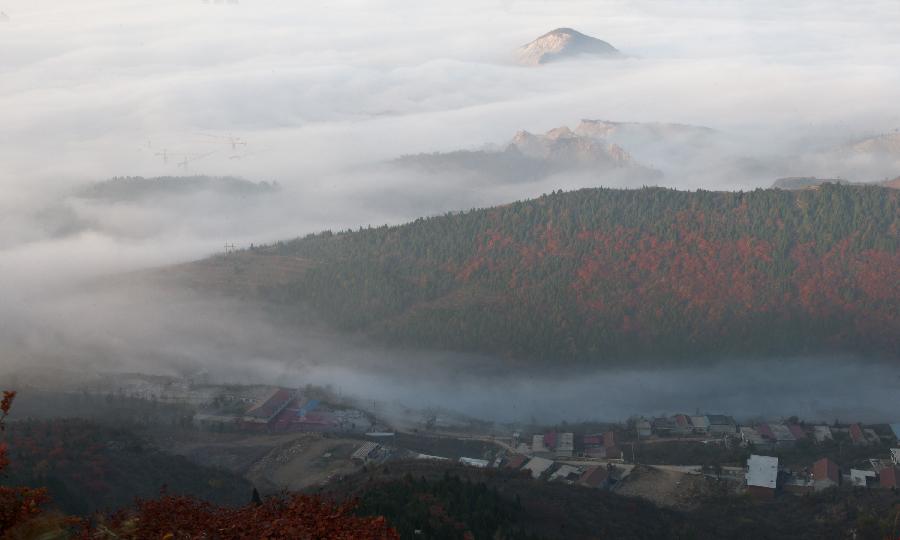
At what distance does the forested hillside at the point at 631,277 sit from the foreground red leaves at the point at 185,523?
197 feet

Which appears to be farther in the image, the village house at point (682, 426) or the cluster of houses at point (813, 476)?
the village house at point (682, 426)

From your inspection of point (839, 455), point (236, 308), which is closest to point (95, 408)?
point (236, 308)

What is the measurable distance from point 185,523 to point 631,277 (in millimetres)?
70113

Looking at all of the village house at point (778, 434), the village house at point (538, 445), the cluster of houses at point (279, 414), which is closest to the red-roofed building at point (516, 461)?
the village house at point (538, 445)

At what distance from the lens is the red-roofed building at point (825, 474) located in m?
51.3

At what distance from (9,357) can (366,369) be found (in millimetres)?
29119

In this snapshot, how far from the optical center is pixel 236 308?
294 feet

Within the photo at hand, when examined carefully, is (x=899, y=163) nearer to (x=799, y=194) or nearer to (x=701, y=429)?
(x=799, y=194)

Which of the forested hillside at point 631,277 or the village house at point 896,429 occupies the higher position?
the forested hillside at point 631,277

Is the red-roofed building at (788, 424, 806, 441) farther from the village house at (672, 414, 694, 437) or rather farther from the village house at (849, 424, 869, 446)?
the village house at (672, 414, 694, 437)

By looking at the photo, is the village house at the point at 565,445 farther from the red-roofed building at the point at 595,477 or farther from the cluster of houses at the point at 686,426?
the red-roofed building at the point at 595,477

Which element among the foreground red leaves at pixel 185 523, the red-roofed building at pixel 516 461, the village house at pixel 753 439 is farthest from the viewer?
the village house at pixel 753 439

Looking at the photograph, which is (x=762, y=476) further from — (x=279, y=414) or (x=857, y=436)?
(x=279, y=414)

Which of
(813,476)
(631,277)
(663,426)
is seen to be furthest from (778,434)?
(631,277)
